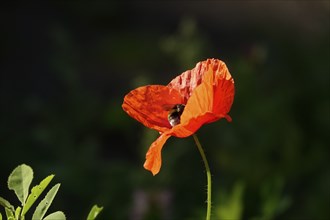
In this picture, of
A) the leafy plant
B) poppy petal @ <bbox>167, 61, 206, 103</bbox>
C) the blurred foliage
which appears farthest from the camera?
the blurred foliage

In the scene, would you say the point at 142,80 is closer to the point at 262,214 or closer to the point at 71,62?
the point at 71,62

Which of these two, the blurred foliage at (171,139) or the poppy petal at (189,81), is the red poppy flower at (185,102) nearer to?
the poppy petal at (189,81)

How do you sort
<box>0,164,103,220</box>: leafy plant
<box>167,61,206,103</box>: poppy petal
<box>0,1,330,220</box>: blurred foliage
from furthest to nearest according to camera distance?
<box>0,1,330,220</box>: blurred foliage < <box>167,61,206,103</box>: poppy petal < <box>0,164,103,220</box>: leafy plant

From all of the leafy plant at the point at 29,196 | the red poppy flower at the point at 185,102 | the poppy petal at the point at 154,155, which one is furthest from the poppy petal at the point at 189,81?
the leafy plant at the point at 29,196

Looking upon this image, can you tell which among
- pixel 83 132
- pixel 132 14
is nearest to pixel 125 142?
pixel 83 132

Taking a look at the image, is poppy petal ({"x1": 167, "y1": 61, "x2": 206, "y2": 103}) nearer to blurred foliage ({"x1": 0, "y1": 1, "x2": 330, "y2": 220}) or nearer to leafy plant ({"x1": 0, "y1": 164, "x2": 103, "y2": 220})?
leafy plant ({"x1": 0, "y1": 164, "x2": 103, "y2": 220})

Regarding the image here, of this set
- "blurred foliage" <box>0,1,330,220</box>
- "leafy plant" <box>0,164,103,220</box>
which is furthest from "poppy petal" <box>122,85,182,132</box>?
"blurred foliage" <box>0,1,330,220</box>
